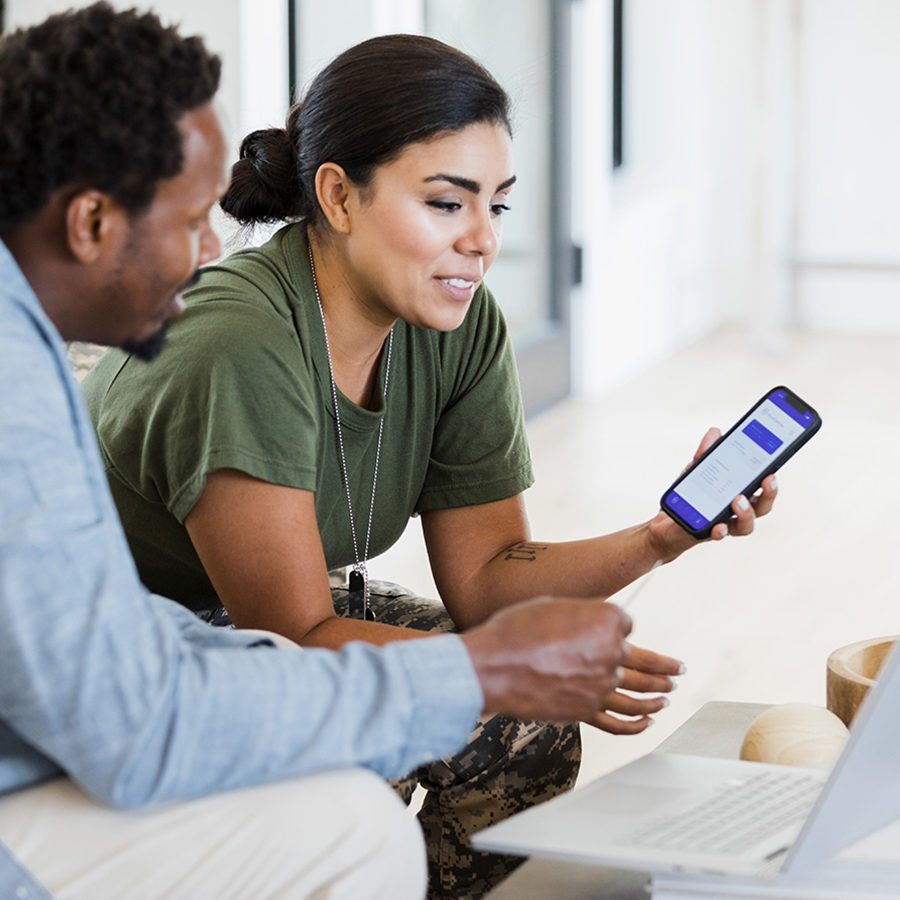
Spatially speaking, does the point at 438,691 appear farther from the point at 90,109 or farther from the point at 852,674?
the point at 852,674

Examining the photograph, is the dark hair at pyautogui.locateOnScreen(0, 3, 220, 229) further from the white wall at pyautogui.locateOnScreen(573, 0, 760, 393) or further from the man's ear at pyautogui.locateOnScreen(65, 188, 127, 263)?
the white wall at pyautogui.locateOnScreen(573, 0, 760, 393)

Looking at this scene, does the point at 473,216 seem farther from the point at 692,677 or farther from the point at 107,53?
the point at 692,677

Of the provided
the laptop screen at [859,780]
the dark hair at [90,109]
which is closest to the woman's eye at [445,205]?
the dark hair at [90,109]

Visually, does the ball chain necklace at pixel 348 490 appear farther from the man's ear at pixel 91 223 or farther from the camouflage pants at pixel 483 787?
the man's ear at pixel 91 223

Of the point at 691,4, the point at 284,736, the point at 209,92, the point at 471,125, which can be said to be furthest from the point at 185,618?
the point at 691,4

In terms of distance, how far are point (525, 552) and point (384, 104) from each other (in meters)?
0.51

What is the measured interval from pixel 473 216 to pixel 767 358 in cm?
376

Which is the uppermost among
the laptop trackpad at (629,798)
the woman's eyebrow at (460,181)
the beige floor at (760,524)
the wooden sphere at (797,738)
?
the woman's eyebrow at (460,181)

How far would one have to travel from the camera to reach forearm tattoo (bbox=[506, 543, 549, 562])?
5.79 feet

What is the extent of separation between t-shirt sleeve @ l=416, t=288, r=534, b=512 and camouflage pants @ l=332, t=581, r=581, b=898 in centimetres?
29

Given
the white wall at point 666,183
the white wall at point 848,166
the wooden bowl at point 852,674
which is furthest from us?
the white wall at point 848,166

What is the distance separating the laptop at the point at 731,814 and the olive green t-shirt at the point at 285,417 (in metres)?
0.47

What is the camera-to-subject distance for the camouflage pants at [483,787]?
1613mm

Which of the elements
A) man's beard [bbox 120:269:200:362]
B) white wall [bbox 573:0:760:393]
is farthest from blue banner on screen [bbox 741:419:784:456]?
white wall [bbox 573:0:760:393]
